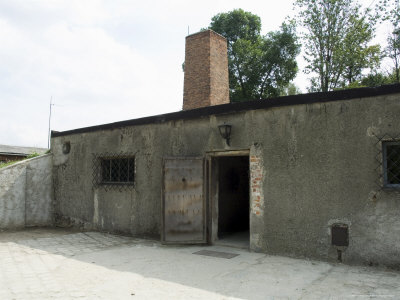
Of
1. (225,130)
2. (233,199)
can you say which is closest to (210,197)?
(225,130)

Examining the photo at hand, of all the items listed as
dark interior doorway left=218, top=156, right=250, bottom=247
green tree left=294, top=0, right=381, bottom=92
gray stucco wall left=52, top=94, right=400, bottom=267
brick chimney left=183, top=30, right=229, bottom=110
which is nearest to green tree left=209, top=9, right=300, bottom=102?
green tree left=294, top=0, right=381, bottom=92

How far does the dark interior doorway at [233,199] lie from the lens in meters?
8.04

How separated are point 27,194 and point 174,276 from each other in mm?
7279

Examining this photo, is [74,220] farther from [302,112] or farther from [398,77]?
[398,77]

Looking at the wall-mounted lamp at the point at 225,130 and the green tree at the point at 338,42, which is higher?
the green tree at the point at 338,42

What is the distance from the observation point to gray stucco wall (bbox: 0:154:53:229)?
376 inches

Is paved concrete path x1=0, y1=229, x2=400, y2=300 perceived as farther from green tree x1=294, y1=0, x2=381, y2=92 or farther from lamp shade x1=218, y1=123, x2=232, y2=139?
green tree x1=294, y1=0, x2=381, y2=92

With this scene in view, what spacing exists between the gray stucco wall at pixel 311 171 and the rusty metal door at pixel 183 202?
0.46 metres

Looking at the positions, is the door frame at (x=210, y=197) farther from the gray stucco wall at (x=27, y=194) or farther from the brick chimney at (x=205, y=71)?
the gray stucco wall at (x=27, y=194)

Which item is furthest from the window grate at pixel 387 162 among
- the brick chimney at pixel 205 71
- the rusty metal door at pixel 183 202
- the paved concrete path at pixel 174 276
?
the brick chimney at pixel 205 71

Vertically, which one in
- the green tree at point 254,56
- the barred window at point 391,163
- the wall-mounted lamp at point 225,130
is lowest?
the barred window at point 391,163

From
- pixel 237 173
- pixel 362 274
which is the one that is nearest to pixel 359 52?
pixel 237 173

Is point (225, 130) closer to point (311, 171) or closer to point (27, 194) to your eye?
point (311, 171)

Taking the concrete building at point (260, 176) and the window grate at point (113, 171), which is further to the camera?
the window grate at point (113, 171)
